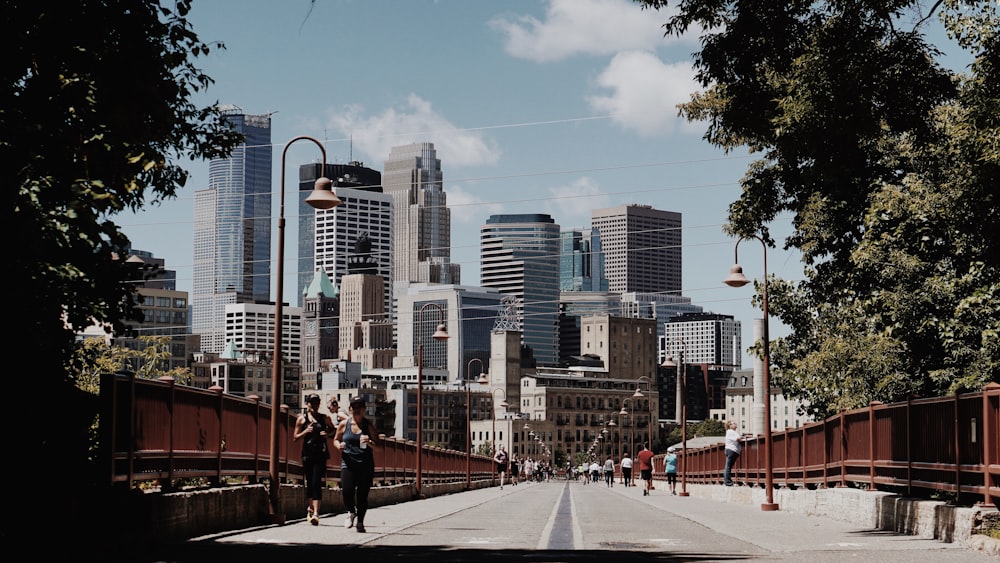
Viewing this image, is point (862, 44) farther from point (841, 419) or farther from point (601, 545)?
point (841, 419)

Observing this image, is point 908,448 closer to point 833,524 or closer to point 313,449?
point 833,524

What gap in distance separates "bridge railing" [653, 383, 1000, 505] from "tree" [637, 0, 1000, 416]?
33.0 inches

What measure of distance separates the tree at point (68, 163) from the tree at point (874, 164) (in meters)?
7.15

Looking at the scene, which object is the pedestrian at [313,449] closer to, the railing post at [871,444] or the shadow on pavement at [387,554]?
the shadow on pavement at [387,554]

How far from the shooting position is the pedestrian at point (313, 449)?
66.8 ft

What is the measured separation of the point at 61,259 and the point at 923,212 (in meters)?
19.1

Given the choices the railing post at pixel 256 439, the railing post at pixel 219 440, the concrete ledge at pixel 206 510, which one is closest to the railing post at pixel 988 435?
the concrete ledge at pixel 206 510

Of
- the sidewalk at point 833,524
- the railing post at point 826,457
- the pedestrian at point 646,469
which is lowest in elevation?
the pedestrian at point 646,469

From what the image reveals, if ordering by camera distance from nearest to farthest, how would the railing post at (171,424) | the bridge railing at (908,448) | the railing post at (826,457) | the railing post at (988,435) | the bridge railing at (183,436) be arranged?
the bridge railing at (183,436)
the railing post at (988,435)
the bridge railing at (908,448)
the railing post at (171,424)
the railing post at (826,457)

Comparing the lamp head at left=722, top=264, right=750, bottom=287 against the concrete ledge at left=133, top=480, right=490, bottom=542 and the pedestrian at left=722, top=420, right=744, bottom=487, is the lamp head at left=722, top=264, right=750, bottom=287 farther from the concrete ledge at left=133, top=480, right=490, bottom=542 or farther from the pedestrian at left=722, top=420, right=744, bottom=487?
the concrete ledge at left=133, top=480, right=490, bottom=542

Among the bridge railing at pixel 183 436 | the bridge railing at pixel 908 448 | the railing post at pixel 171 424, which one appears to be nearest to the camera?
the bridge railing at pixel 183 436

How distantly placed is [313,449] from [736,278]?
1700 centimetres

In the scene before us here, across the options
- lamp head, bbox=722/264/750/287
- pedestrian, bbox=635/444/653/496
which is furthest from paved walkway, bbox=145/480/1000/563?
pedestrian, bbox=635/444/653/496

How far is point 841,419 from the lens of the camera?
24.3 m
